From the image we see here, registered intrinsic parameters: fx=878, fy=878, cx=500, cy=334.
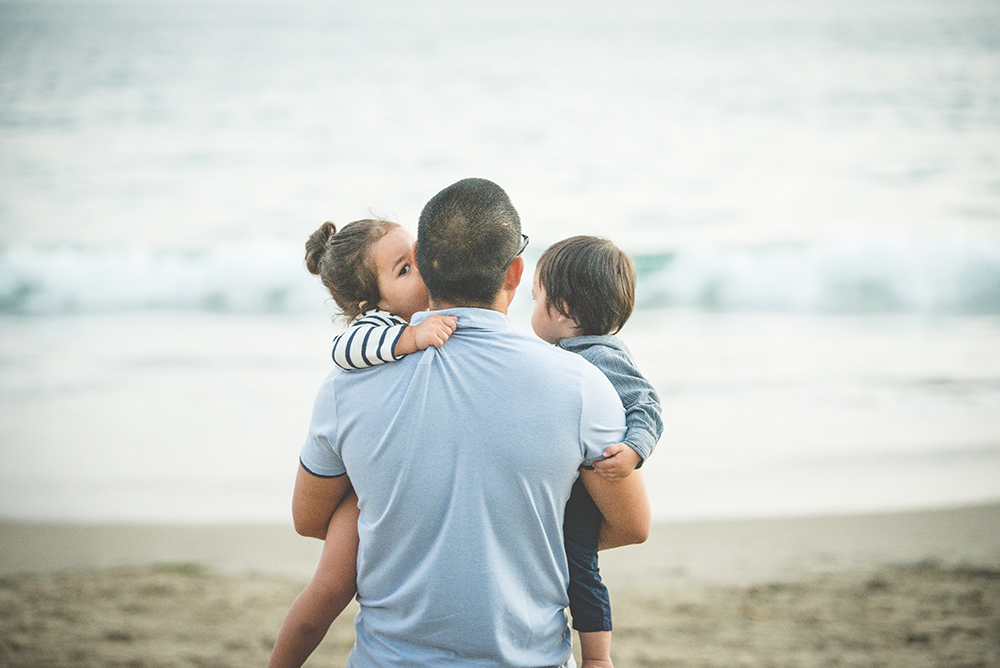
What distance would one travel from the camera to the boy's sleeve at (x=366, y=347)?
1.58 meters

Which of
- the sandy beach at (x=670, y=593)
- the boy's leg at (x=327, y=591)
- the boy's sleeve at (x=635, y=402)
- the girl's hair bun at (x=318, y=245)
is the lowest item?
the sandy beach at (x=670, y=593)

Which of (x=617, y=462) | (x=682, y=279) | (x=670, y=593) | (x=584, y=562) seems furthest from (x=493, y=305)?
(x=682, y=279)

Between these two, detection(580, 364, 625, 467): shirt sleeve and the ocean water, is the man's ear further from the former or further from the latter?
the ocean water

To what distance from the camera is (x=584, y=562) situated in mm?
1797

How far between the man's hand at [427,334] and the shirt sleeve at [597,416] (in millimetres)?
245

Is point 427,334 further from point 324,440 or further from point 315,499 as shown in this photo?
point 315,499

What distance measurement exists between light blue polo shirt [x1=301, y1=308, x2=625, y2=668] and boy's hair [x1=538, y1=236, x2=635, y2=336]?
45 cm

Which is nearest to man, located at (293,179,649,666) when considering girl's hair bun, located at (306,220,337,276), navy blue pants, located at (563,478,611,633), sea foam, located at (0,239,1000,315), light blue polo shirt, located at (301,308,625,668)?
light blue polo shirt, located at (301,308,625,668)

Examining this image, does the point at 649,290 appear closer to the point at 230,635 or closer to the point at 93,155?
the point at 230,635

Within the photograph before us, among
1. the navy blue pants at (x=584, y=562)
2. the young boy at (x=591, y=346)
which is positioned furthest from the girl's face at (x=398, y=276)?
the navy blue pants at (x=584, y=562)

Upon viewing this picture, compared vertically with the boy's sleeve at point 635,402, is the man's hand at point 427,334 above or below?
above

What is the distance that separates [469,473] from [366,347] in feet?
1.08

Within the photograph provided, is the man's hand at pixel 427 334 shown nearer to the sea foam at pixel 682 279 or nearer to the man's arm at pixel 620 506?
the man's arm at pixel 620 506

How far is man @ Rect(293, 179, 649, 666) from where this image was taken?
4.77ft
